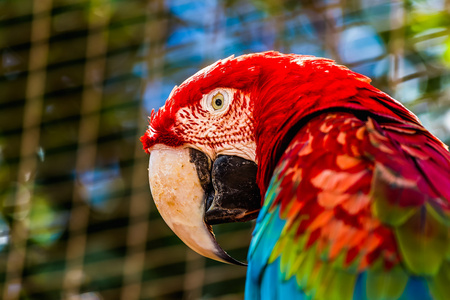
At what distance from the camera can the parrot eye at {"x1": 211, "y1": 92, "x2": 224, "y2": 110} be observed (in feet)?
3.58

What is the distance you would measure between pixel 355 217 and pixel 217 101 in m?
0.41

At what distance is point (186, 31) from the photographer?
2564 millimetres

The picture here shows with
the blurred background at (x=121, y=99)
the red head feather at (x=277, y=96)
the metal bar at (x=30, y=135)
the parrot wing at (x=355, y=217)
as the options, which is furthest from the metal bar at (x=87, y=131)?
the parrot wing at (x=355, y=217)

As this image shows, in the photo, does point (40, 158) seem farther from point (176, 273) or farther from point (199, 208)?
point (199, 208)

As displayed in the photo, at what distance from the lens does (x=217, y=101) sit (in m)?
1.09

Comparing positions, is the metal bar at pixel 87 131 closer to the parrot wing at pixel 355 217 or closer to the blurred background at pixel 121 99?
the blurred background at pixel 121 99

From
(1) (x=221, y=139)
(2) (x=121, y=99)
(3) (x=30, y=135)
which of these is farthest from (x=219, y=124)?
(3) (x=30, y=135)

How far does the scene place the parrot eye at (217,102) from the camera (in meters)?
1.09

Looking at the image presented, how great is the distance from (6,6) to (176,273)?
1.32 metres

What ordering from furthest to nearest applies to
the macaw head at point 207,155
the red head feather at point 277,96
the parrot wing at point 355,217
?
1. the macaw head at point 207,155
2. the red head feather at point 277,96
3. the parrot wing at point 355,217

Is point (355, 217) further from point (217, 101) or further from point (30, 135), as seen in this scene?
point (30, 135)

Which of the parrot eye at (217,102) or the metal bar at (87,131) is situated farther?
the metal bar at (87,131)

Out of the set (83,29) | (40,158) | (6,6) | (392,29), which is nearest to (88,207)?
(40,158)

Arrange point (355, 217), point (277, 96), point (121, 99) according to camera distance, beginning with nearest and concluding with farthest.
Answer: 1. point (355, 217)
2. point (277, 96)
3. point (121, 99)
